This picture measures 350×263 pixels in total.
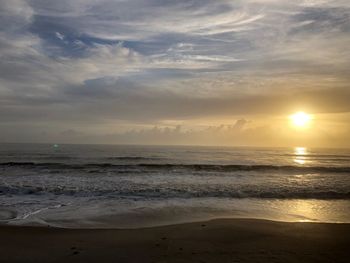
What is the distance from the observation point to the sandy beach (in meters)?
6.91

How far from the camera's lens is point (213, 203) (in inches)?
568

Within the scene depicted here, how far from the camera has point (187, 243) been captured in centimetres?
796

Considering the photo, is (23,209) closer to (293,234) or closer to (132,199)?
(132,199)

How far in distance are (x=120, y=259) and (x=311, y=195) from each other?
12.9 meters

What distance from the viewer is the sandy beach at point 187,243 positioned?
6.91 m

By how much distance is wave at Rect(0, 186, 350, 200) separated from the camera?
1639 cm

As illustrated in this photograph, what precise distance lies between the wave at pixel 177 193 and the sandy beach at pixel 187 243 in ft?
20.9

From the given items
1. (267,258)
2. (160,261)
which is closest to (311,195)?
(267,258)

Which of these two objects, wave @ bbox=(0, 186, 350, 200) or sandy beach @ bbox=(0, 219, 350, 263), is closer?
sandy beach @ bbox=(0, 219, 350, 263)

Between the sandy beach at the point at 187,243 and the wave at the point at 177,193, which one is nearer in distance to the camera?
the sandy beach at the point at 187,243

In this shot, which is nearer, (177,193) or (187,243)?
(187,243)

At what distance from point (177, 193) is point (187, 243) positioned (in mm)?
9089

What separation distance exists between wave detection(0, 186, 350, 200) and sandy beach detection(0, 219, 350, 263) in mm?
6361

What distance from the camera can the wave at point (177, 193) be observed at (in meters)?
16.4
